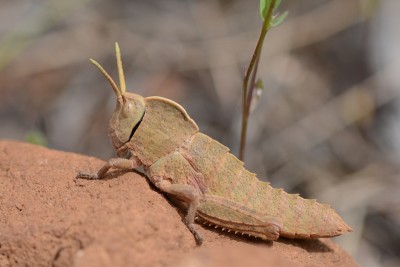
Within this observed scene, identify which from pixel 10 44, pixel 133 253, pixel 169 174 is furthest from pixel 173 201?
pixel 10 44

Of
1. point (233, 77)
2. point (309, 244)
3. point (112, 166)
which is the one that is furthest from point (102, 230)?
point (233, 77)

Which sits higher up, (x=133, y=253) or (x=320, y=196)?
(x=133, y=253)

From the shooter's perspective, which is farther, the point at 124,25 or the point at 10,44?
the point at 124,25

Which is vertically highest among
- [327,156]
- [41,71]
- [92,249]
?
[92,249]

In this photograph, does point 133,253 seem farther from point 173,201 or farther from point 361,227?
point 361,227

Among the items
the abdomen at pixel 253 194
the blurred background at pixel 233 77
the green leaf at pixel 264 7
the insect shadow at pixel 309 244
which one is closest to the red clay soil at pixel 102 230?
the insect shadow at pixel 309 244

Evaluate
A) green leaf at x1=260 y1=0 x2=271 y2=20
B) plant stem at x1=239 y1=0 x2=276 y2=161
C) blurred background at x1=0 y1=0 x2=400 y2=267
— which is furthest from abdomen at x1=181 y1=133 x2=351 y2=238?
blurred background at x1=0 y1=0 x2=400 y2=267
